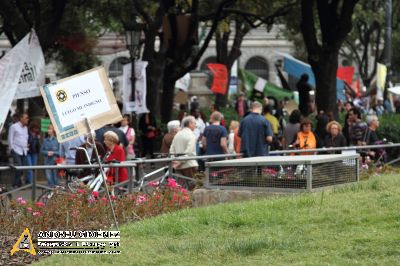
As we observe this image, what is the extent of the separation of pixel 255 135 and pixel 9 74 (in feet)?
14.2

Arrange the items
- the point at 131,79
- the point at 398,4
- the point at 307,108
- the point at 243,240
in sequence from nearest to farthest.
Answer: the point at 243,240 < the point at 131,79 < the point at 307,108 < the point at 398,4

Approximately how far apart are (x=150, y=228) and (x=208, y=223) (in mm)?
576

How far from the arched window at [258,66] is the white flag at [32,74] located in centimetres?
5854

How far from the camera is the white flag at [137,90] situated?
89.8 ft

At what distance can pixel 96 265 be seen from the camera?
27.4 ft

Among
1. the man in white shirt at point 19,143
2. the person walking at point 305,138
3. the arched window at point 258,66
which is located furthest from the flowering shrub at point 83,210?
the arched window at point 258,66

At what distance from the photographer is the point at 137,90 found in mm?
27641

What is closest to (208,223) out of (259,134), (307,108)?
(259,134)

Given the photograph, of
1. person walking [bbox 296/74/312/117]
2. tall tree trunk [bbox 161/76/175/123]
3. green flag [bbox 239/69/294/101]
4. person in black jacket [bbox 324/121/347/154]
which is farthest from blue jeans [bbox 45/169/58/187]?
green flag [bbox 239/69/294/101]

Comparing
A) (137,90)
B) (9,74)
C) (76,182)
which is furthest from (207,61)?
(76,182)

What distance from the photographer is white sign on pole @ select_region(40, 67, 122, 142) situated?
10.7m

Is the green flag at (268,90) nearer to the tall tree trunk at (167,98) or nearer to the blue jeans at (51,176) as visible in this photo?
the tall tree trunk at (167,98)

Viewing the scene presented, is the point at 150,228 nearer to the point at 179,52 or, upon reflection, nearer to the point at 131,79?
the point at 131,79

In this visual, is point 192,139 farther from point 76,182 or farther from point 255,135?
point 76,182
